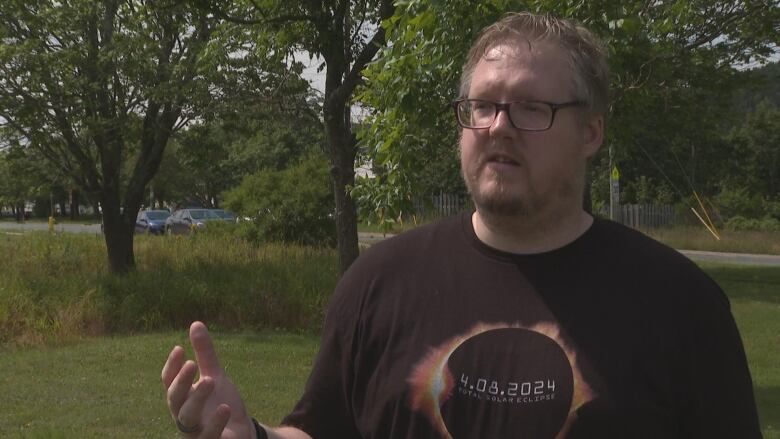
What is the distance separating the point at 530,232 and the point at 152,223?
39.4m

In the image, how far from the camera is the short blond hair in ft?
6.59

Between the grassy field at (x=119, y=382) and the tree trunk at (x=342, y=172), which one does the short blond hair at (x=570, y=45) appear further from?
the tree trunk at (x=342, y=172)

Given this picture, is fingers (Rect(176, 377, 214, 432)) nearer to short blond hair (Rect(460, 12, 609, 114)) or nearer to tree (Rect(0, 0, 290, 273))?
short blond hair (Rect(460, 12, 609, 114))

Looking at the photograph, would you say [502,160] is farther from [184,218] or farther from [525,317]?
[184,218]

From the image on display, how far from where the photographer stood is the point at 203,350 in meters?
1.94

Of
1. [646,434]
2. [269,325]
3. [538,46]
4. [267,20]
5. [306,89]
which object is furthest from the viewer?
[306,89]

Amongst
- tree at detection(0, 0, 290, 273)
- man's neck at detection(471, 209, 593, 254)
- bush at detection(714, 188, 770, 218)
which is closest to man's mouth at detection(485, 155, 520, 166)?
man's neck at detection(471, 209, 593, 254)

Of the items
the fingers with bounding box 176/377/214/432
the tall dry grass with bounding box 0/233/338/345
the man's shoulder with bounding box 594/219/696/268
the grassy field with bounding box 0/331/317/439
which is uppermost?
the man's shoulder with bounding box 594/219/696/268

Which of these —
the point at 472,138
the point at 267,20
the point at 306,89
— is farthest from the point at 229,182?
the point at 472,138

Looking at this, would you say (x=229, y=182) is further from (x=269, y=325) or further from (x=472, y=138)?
(x=472, y=138)

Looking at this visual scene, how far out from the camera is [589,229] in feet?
6.67

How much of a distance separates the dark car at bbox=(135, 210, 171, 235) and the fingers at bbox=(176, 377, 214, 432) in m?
37.6

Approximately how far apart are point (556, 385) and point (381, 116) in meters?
3.86

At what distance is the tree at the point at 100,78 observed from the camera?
13391 mm
